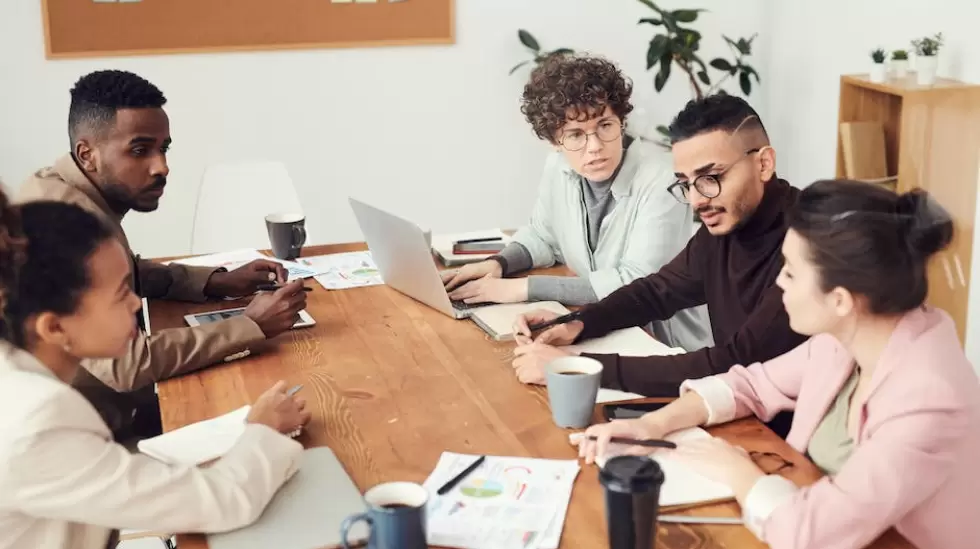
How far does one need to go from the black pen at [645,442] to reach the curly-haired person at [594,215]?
0.81 m

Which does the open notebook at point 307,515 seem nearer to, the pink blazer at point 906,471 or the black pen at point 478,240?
the pink blazer at point 906,471

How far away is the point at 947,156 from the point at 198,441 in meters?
2.62

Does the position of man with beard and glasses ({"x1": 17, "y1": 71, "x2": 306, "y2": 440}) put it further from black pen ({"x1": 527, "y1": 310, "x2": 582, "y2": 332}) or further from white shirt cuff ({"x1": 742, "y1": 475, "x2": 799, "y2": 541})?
white shirt cuff ({"x1": 742, "y1": 475, "x2": 799, "y2": 541})

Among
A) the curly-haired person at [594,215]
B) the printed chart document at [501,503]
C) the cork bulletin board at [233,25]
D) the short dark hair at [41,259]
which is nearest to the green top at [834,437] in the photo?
the printed chart document at [501,503]

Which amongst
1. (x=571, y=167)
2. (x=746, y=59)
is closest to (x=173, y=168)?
(x=571, y=167)

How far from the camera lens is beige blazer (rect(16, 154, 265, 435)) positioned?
1.89m

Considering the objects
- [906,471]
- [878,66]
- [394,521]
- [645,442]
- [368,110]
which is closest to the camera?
[394,521]

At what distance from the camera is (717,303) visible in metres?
2.16

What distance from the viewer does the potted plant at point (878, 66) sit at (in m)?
3.40

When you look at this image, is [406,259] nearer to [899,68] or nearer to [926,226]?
[926,226]

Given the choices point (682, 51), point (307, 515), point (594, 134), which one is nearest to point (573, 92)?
point (594, 134)

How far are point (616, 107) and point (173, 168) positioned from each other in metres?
2.16

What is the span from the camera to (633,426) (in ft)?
5.01

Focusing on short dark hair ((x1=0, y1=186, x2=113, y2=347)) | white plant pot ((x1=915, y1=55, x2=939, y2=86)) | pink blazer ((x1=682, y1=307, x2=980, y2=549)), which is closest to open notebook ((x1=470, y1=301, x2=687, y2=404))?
pink blazer ((x1=682, y1=307, x2=980, y2=549))
